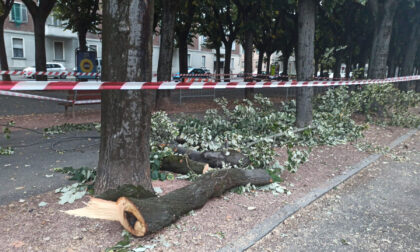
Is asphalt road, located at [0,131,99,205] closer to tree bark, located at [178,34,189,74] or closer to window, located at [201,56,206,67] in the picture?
tree bark, located at [178,34,189,74]

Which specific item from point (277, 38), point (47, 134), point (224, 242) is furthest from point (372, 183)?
point (277, 38)

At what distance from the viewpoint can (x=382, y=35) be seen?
444 inches

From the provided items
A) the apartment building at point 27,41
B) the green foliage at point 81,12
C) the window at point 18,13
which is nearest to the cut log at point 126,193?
the green foliage at point 81,12

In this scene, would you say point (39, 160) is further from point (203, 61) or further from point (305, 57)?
point (203, 61)

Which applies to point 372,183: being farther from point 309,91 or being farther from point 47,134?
point 47,134

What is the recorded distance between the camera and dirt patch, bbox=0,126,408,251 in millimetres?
3043

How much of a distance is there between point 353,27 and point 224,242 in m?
18.8

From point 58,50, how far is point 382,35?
34.9 meters

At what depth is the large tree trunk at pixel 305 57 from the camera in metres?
7.86

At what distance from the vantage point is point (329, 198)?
15.2 feet

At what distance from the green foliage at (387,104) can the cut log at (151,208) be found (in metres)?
7.04

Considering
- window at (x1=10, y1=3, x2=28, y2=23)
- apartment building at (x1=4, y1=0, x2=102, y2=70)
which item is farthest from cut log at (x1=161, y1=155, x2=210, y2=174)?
window at (x1=10, y1=3, x2=28, y2=23)

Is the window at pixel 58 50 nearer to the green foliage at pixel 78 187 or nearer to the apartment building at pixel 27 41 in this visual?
the apartment building at pixel 27 41

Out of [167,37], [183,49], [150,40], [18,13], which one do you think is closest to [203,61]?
[18,13]
